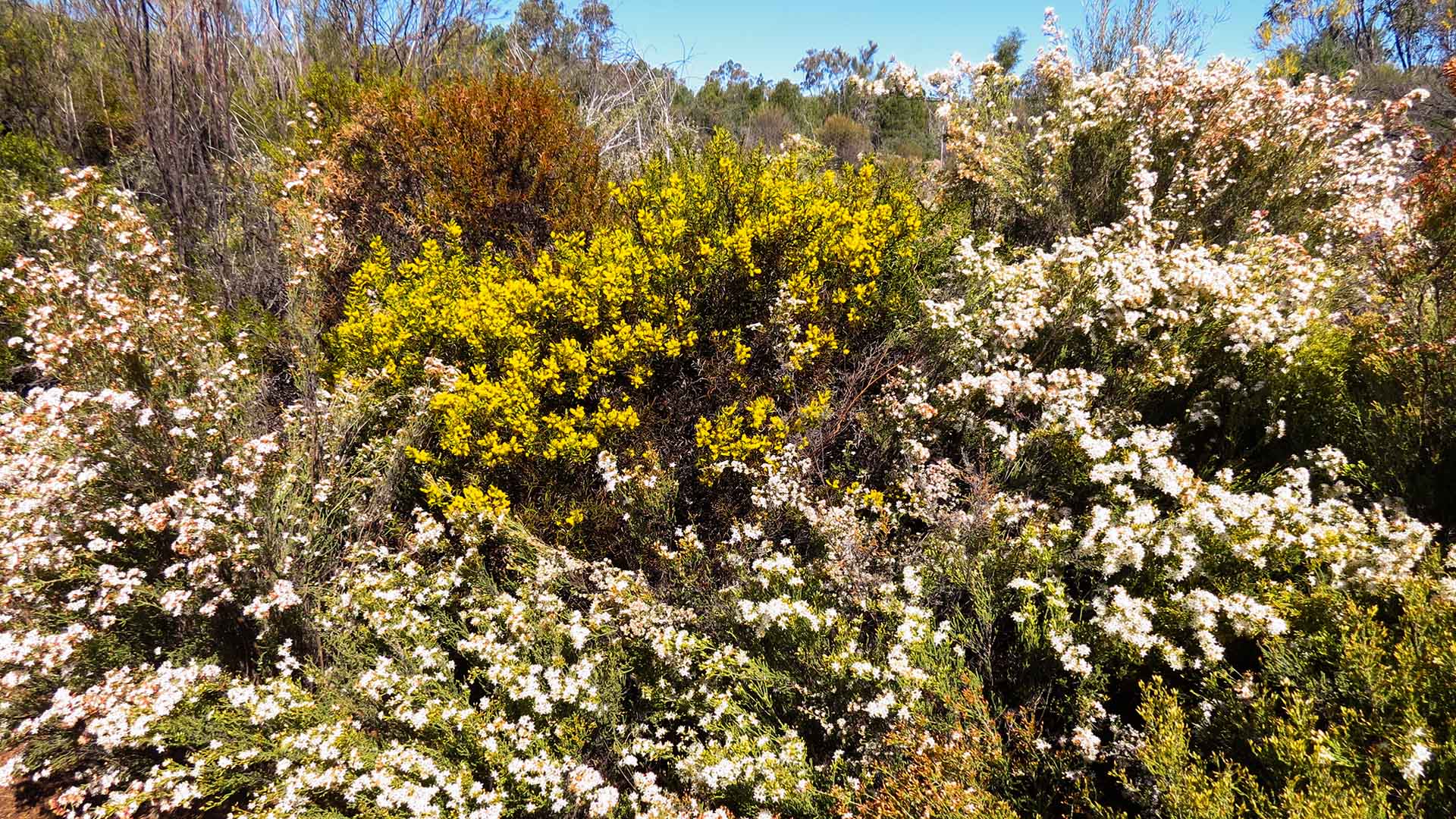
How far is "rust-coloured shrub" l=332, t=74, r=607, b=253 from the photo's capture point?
187 inches

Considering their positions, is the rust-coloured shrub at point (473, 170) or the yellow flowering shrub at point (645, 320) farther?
the rust-coloured shrub at point (473, 170)

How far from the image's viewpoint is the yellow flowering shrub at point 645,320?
11.3 ft

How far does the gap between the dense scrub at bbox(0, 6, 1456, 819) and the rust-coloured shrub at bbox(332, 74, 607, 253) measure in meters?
0.10

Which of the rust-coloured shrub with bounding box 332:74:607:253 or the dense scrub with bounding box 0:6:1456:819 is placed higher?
the rust-coloured shrub with bounding box 332:74:607:253

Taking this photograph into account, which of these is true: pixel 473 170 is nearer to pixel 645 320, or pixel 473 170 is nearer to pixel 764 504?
pixel 645 320

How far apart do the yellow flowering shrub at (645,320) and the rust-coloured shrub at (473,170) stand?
0.73 m

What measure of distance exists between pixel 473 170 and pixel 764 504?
3420mm

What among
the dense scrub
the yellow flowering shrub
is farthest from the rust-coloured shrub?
the yellow flowering shrub

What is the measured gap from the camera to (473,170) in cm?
472

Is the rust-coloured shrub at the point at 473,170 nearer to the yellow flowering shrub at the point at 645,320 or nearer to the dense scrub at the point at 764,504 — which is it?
the dense scrub at the point at 764,504

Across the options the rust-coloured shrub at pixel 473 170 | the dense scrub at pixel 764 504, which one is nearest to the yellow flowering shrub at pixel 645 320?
the dense scrub at pixel 764 504

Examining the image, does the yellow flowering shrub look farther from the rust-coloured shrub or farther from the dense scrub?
the rust-coloured shrub

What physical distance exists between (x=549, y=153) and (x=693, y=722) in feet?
13.6

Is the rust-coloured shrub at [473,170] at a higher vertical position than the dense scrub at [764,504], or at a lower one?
higher
